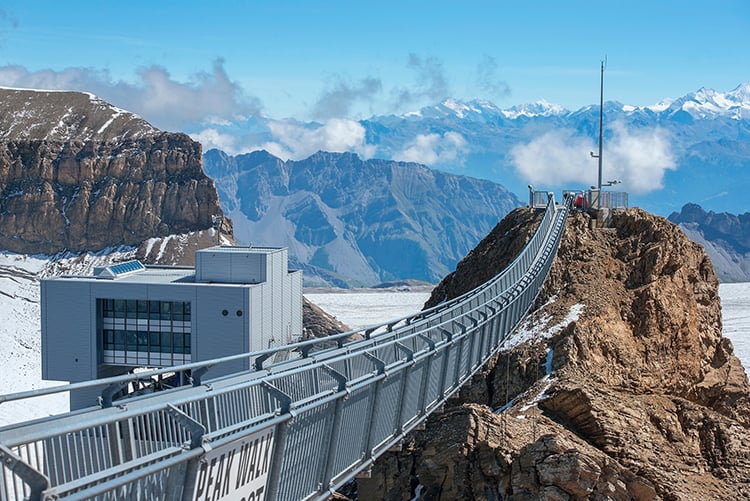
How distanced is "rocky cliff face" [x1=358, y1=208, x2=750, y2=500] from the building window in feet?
41.3

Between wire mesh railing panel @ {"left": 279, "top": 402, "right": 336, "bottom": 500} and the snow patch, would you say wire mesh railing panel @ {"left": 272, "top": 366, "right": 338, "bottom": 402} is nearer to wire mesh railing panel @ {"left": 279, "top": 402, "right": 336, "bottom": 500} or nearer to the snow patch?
wire mesh railing panel @ {"left": 279, "top": 402, "right": 336, "bottom": 500}

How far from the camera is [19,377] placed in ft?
284

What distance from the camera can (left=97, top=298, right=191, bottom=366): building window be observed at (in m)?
40.9

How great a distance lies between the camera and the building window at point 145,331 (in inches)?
1612

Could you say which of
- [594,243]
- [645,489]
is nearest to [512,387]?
[645,489]

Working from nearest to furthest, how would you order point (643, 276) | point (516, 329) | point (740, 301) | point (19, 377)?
point (516, 329), point (643, 276), point (19, 377), point (740, 301)

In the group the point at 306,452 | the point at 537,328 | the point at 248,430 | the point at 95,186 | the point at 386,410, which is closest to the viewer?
the point at 248,430

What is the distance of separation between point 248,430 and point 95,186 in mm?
145975

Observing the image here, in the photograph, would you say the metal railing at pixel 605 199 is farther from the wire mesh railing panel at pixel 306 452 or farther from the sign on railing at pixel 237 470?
the sign on railing at pixel 237 470

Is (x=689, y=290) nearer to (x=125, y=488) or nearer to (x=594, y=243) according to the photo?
(x=594, y=243)

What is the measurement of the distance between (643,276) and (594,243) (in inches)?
116

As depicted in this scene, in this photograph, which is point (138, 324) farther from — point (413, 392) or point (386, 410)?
point (386, 410)

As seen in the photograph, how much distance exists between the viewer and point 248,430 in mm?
11602

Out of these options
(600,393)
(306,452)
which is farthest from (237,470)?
(600,393)
